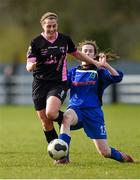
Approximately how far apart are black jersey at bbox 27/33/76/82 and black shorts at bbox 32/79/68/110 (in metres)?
0.08

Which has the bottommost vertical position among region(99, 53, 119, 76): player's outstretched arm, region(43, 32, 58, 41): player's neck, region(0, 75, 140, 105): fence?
region(0, 75, 140, 105): fence

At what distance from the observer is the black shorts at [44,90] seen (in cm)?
1109

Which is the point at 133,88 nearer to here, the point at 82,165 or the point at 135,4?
the point at 135,4

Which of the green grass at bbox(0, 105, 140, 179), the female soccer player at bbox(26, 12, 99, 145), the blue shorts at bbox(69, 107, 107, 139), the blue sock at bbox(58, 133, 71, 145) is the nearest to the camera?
the green grass at bbox(0, 105, 140, 179)

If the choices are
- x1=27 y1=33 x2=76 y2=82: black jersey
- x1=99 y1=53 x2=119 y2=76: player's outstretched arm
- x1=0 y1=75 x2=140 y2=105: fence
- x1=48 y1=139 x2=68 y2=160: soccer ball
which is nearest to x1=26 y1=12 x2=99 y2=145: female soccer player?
x1=27 y1=33 x2=76 y2=82: black jersey

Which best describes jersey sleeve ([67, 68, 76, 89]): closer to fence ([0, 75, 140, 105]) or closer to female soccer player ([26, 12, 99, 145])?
female soccer player ([26, 12, 99, 145])

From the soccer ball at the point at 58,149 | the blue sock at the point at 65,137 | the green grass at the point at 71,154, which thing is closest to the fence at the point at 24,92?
the green grass at the point at 71,154

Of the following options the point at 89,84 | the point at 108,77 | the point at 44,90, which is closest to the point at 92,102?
the point at 89,84

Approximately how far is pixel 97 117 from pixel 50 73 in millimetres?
924

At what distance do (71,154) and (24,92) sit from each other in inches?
818

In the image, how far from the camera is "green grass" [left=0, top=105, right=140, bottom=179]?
979cm

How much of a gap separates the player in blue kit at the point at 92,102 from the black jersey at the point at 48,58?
0.28 meters

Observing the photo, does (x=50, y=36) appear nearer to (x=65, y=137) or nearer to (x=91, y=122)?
(x=91, y=122)

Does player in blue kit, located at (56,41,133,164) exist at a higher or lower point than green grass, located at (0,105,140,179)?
higher
